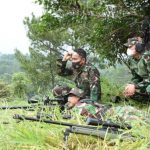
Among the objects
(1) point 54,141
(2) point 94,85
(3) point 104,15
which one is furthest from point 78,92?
(1) point 54,141

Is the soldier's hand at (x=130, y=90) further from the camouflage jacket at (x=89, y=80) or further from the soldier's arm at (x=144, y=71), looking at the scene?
the camouflage jacket at (x=89, y=80)

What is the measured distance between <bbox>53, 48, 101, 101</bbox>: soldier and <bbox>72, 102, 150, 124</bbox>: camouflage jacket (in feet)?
2.87

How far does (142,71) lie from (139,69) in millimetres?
58

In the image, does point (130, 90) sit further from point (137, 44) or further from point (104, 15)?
point (104, 15)

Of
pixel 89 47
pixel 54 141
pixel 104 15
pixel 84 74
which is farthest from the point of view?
pixel 89 47

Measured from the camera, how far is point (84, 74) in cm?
707

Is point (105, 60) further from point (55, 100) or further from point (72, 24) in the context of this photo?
A: point (55, 100)

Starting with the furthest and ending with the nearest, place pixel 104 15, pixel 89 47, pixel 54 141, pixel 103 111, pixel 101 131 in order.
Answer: pixel 89 47 < pixel 104 15 < pixel 103 111 < pixel 54 141 < pixel 101 131

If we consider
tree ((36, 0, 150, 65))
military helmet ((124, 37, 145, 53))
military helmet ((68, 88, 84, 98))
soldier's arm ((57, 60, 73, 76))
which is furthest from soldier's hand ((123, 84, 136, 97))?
tree ((36, 0, 150, 65))

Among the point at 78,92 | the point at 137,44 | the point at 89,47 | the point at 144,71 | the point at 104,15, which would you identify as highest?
the point at 104,15

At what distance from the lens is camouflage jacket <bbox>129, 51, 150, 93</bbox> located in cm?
653

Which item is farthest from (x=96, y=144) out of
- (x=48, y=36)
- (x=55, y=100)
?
(x=48, y=36)

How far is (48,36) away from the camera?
40.3 m

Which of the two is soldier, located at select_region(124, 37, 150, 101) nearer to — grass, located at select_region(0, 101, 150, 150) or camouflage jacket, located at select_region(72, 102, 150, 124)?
camouflage jacket, located at select_region(72, 102, 150, 124)
